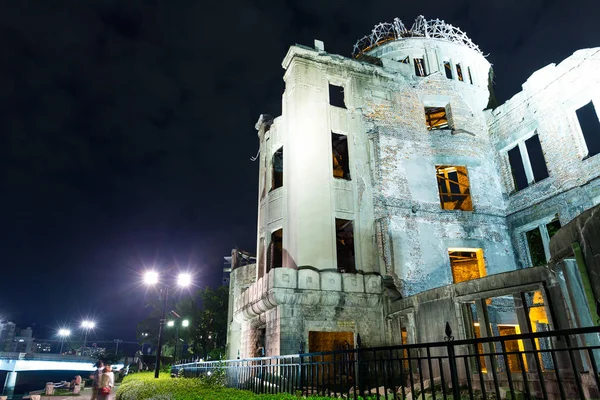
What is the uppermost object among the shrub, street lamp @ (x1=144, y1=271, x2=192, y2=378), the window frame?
the window frame

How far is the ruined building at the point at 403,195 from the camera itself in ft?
52.4

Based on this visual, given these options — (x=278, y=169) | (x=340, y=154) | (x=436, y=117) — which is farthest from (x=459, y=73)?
(x=278, y=169)

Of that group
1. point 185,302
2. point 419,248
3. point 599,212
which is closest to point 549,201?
point 419,248

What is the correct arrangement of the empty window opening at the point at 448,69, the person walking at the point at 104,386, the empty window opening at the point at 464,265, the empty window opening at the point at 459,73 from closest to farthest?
the person walking at the point at 104,386 < the empty window opening at the point at 464,265 < the empty window opening at the point at 459,73 < the empty window opening at the point at 448,69

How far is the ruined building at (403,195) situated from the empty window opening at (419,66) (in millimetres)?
266

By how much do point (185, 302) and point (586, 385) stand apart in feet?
145

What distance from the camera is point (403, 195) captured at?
19.6 metres

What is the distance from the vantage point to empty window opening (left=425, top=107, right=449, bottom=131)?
24.7 metres

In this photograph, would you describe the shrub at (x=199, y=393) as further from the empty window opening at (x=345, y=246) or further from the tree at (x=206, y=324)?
the tree at (x=206, y=324)

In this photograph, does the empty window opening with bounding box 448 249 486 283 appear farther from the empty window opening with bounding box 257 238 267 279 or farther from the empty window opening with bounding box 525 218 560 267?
the empty window opening with bounding box 257 238 267 279

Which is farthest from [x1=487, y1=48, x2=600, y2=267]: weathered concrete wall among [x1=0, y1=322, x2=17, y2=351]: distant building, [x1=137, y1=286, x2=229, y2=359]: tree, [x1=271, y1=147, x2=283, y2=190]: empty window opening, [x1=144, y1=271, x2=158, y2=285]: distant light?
[x1=0, y1=322, x2=17, y2=351]: distant building

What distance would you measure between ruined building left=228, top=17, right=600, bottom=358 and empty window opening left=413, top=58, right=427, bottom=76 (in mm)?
266

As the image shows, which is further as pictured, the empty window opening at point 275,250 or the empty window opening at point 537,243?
the empty window opening at point 275,250

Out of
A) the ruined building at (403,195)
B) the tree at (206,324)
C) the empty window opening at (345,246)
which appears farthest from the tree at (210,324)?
the empty window opening at (345,246)
